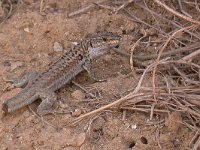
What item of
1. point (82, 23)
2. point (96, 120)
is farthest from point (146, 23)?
point (96, 120)

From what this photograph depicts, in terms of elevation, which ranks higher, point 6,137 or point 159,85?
point 159,85

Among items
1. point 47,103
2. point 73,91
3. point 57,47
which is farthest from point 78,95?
point 57,47

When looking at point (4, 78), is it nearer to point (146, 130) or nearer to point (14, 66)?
point (14, 66)

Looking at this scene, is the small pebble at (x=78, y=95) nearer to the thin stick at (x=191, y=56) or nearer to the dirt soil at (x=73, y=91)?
the dirt soil at (x=73, y=91)

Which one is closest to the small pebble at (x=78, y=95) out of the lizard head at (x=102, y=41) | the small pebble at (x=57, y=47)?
the lizard head at (x=102, y=41)

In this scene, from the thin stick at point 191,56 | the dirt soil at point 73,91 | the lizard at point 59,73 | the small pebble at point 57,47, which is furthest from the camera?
the small pebble at point 57,47

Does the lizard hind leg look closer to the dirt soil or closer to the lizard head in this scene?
the dirt soil

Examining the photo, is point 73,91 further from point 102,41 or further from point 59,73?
point 102,41
